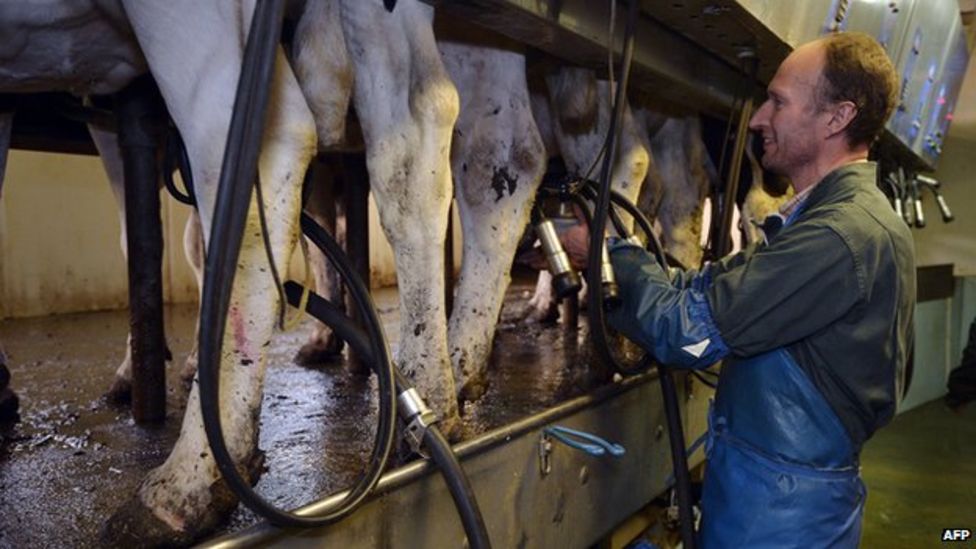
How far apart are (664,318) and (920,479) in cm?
324

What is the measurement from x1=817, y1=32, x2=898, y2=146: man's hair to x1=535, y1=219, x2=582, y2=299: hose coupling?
0.52m

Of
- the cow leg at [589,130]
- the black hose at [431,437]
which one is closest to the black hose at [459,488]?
the black hose at [431,437]

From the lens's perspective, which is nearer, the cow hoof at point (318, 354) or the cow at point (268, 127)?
the cow at point (268, 127)

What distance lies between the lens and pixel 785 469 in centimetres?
119

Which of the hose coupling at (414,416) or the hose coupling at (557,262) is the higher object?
the hose coupling at (557,262)

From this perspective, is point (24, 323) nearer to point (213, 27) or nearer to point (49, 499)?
point (49, 499)

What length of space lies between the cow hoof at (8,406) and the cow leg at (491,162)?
3.20ft

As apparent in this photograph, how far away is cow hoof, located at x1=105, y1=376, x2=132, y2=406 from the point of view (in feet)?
6.02

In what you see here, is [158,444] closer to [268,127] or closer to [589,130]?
[268,127]

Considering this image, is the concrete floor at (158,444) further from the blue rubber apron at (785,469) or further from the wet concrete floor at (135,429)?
the blue rubber apron at (785,469)

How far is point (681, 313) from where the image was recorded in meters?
1.20

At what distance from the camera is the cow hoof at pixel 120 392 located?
183 cm

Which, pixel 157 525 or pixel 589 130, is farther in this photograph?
pixel 589 130

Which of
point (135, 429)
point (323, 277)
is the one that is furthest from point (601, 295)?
point (323, 277)
